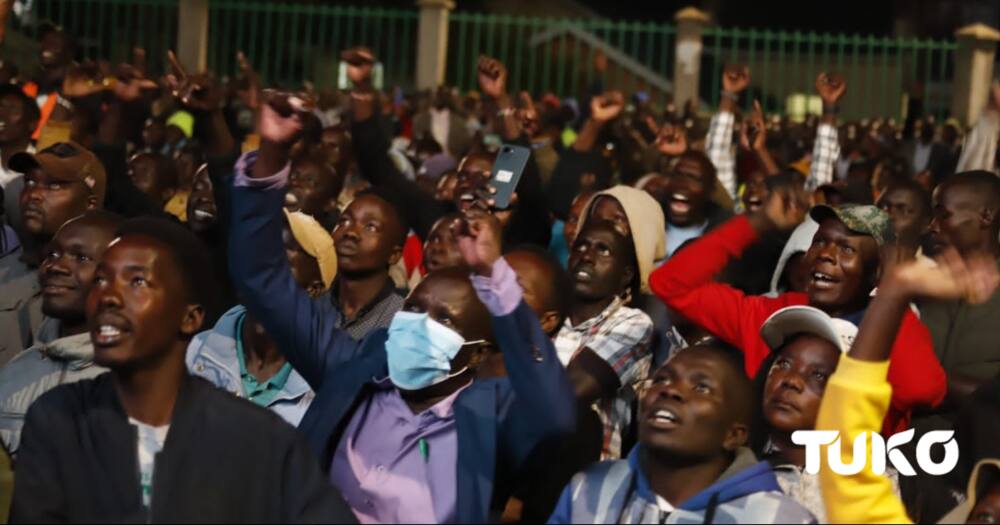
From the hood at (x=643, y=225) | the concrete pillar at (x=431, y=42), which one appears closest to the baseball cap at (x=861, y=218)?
the hood at (x=643, y=225)

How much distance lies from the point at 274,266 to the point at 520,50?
15.6 metres

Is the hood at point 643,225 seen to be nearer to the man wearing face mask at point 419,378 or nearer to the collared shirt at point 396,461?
the man wearing face mask at point 419,378

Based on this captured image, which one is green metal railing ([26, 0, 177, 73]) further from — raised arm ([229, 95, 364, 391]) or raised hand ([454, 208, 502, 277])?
raised hand ([454, 208, 502, 277])

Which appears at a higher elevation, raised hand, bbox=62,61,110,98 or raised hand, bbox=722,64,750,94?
raised hand, bbox=722,64,750,94

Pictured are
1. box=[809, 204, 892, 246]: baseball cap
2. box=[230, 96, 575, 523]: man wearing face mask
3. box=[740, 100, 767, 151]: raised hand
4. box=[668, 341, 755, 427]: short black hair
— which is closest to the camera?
box=[230, 96, 575, 523]: man wearing face mask

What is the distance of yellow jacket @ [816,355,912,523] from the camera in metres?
4.83

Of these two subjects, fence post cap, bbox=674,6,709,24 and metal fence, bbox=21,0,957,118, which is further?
fence post cap, bbox=674,6,709,24

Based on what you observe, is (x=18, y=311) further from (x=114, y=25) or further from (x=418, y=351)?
(x=114, y=25)

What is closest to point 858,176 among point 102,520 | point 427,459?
point 427,459

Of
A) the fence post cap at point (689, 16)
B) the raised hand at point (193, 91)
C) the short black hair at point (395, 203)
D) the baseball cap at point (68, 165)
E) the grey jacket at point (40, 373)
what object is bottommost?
the grey jacket at point (40, 373)

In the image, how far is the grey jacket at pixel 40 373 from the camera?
19.9 ft

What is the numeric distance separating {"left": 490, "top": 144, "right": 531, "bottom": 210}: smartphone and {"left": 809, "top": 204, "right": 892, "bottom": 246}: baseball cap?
1.28 metres

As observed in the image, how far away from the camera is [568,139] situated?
610 inches

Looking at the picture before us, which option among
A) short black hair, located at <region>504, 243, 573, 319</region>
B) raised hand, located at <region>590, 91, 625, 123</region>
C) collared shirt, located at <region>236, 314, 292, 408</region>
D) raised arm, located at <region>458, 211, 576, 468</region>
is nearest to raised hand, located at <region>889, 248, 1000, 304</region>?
raised arm, located at <region>458, 211, 576, 468</region>
